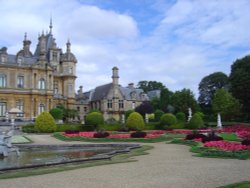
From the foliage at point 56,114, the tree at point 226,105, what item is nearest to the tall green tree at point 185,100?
the tree at point 226,105

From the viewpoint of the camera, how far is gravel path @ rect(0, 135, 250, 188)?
352 inches

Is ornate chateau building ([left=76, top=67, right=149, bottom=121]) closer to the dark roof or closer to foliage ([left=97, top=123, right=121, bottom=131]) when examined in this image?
the dark roof

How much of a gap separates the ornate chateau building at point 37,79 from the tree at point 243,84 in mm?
28680

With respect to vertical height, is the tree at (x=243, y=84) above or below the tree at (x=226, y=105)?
above

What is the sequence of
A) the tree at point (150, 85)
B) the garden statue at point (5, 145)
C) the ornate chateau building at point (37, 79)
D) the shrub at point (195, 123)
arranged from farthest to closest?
the tree at point (150, 85) → the ornate chateau building at point (37, 79) → the shrub at point (195, 123) → the garden statue at point (5, 145)

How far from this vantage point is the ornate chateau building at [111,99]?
65.4m

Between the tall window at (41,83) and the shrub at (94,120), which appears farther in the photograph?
the tall window at (41,83)

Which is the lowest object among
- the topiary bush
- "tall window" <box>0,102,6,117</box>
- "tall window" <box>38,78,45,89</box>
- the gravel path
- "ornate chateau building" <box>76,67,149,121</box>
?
the gravel path

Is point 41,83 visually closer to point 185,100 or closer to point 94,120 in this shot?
point 94,120

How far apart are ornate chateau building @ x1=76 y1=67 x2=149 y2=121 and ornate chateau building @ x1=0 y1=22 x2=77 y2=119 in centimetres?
655

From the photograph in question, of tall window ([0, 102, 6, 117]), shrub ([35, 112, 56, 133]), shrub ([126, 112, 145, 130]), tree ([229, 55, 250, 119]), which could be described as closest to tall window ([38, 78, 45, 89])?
tall window ([0, 102, 6, 117])

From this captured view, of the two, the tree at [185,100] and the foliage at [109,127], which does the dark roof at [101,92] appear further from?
the foliage at [109,127]

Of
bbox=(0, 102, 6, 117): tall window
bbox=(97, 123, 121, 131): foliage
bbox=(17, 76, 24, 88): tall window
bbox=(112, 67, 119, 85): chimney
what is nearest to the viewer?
Result: bbox=(97, 123, 121, 131): foliage

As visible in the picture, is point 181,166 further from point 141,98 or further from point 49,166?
point 141,98
